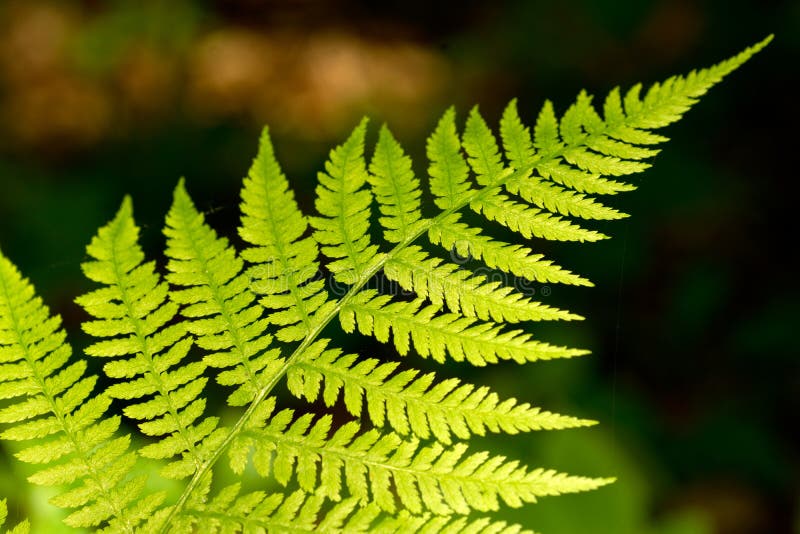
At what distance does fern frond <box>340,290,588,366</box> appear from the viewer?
3.13 feet

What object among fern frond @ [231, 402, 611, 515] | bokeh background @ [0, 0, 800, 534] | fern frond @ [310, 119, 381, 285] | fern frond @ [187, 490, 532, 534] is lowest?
fern frond @ [187, 490, 532, 534]

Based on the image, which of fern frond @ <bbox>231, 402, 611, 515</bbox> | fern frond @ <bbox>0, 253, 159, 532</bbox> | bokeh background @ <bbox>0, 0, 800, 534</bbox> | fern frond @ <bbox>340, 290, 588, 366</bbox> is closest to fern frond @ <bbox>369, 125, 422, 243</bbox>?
fern frond @ <bbox>340, 290, 588, 366</bbox>

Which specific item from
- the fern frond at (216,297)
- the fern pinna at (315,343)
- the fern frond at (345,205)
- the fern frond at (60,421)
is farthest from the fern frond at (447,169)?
the fern frond at (60,421)

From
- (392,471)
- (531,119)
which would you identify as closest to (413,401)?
(392,471)

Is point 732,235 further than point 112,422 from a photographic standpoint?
Yes

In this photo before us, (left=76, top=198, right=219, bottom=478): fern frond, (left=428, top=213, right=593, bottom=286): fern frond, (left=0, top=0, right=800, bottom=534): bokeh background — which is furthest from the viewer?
(left=0, top=0, right=800, bottom=534): bokeh background

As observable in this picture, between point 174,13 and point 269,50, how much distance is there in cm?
55

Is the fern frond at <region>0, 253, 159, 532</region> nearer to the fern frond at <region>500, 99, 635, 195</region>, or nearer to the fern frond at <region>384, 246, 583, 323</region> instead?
the fern frond at <region>384, 246, 583, 323</region>

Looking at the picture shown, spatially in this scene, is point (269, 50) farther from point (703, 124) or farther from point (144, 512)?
point (144, 512)

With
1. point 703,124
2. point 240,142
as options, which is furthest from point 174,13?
point 703,124

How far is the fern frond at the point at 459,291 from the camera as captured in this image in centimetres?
99

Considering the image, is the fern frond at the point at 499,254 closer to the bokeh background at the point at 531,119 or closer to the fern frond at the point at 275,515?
the fern frond at the point at 275,515

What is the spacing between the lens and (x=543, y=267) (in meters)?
1.00

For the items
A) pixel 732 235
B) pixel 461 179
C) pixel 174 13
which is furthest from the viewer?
pixel 174 13
